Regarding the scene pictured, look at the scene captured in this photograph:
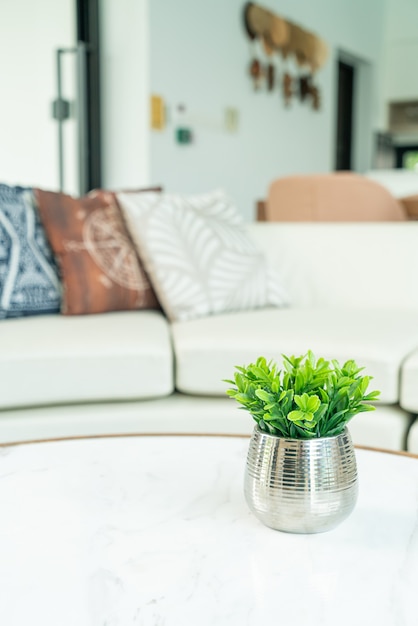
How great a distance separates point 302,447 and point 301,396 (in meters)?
0.06

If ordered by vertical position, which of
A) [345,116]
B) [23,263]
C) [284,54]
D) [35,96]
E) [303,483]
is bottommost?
[303,483]

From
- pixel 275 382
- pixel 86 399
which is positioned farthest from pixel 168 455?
pixel 86 399

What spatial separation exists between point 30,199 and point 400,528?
171 centimetres

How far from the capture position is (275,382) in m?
0.90

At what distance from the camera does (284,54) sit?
6.21 metres

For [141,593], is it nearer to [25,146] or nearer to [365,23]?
[25,146]

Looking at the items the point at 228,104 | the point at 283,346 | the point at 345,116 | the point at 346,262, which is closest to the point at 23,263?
the point at 283,346

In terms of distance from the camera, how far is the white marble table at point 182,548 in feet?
2.42

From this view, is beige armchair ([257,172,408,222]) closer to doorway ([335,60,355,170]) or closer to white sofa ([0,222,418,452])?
white sofa ([0,222,418,452])

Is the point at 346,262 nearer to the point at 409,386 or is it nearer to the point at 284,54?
the point at 409,386

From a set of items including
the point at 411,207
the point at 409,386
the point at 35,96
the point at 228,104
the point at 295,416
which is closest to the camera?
the point at 295,416

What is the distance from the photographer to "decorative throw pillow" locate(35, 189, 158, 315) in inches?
88.0

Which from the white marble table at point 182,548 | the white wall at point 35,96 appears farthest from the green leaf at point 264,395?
the white wall at point 35,96

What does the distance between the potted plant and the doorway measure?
24.1ft
